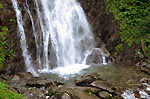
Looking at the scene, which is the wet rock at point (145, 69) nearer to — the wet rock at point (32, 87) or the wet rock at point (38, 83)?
the wet rock at point (32, 87)

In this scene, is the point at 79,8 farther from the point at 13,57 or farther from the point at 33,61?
the point at 13,57

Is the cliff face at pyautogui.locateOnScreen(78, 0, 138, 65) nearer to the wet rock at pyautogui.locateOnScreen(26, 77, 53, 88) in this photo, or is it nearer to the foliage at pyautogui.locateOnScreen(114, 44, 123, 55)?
the foliage at pyautogui.locateOnScreen(114, 44, 123, 55)

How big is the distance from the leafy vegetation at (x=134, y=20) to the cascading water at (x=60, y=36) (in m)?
3.47

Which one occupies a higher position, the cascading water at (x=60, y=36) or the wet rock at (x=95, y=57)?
the cascading water at (x=60, y=36)

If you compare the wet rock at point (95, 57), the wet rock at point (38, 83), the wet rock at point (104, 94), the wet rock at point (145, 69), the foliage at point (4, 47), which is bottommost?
the wet rock at point (104, 94)

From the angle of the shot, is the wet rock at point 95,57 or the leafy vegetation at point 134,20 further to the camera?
the wet rock at point 95,57

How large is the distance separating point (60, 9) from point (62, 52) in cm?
476

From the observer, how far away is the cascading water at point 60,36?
10805 millimetres

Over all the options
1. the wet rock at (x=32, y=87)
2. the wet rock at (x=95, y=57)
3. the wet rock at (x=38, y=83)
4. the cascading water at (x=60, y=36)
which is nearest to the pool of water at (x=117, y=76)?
the cascading water at (x=60, y=36)

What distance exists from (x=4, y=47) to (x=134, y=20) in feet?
35.5

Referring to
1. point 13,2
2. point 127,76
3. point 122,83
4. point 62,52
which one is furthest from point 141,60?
point 13,2

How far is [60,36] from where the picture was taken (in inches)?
512

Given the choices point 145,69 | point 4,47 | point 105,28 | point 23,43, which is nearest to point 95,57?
point 105,28

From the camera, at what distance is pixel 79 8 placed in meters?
15.3
